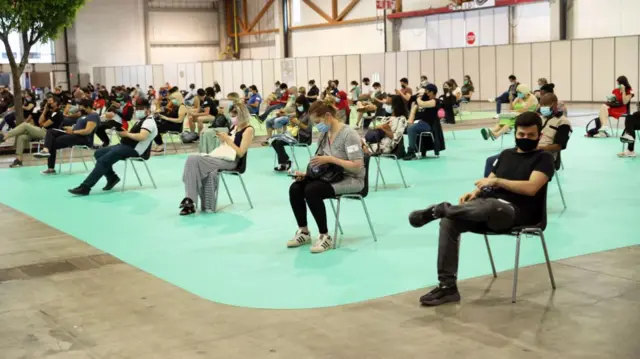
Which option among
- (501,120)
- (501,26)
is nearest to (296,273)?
(501,120)

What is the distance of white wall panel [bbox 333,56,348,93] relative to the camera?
37.9 meters

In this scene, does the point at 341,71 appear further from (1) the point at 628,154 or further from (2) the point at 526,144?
(2) the point at 526,144

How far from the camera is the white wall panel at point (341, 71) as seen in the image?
37938mm

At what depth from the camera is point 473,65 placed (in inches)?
1303

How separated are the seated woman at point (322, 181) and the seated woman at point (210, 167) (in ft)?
7.01

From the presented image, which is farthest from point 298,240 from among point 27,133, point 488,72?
point 488,72

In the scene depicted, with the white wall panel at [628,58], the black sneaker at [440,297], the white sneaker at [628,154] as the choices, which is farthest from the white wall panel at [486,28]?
the black sneaker at [440,297]

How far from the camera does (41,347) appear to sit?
4848 mm

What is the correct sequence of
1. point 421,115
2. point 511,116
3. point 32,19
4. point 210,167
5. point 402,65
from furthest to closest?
point 402,65 < point 32,19 < point 421,115 < point 511,116 < point 210,167

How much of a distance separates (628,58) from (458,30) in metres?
8.84

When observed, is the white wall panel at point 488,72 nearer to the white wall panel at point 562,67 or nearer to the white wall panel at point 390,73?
the white wall panel at point 562,67

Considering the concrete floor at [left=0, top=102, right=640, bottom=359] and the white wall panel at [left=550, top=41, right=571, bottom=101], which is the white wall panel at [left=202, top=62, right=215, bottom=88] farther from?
the concrete floor at [left=0, top=102, right=640, bottom=359]

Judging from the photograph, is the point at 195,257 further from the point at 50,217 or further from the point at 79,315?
the point at 50,217

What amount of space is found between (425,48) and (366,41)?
14.0ft
